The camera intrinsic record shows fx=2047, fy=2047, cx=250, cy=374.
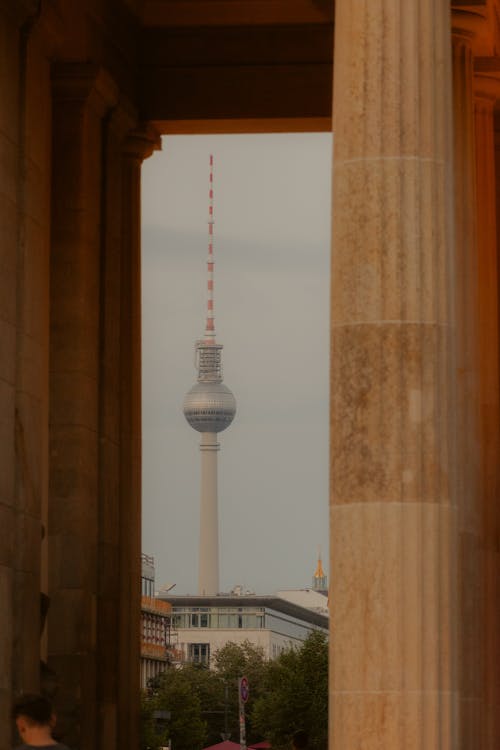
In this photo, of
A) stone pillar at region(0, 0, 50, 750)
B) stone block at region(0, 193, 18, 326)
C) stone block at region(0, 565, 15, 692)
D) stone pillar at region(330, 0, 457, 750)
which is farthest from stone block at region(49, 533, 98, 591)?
stone pillar at region(330, 0, 457, 750)

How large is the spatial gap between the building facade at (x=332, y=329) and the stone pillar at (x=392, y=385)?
0.18ft

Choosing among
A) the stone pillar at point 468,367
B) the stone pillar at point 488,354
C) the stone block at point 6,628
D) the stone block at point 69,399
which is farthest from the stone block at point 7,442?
the stone pillar at point 488,354

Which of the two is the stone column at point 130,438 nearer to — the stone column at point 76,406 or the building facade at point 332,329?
the building facade at point 332,329

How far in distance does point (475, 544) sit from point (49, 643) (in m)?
19.2

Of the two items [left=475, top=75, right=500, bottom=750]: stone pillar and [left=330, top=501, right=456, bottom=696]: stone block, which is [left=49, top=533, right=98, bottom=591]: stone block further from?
[left=330, top=501, right=456, bottom=696]: stone block

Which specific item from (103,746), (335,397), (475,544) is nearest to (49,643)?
(103,746)

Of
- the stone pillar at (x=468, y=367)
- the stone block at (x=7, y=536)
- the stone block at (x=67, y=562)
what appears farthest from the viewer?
the stone block at (x=67, y=562)

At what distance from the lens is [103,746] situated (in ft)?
265

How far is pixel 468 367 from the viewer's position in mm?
70062

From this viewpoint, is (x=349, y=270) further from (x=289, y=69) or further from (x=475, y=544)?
(x=289, y=69)

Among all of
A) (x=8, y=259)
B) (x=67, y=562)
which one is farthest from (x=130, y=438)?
(x=8, y=259)

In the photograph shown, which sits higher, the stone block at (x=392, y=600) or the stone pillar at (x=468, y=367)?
the stone pillar at (x=468, y=367)

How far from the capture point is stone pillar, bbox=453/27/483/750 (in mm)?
65875

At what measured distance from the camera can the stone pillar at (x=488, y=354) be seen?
80438 millimetres
